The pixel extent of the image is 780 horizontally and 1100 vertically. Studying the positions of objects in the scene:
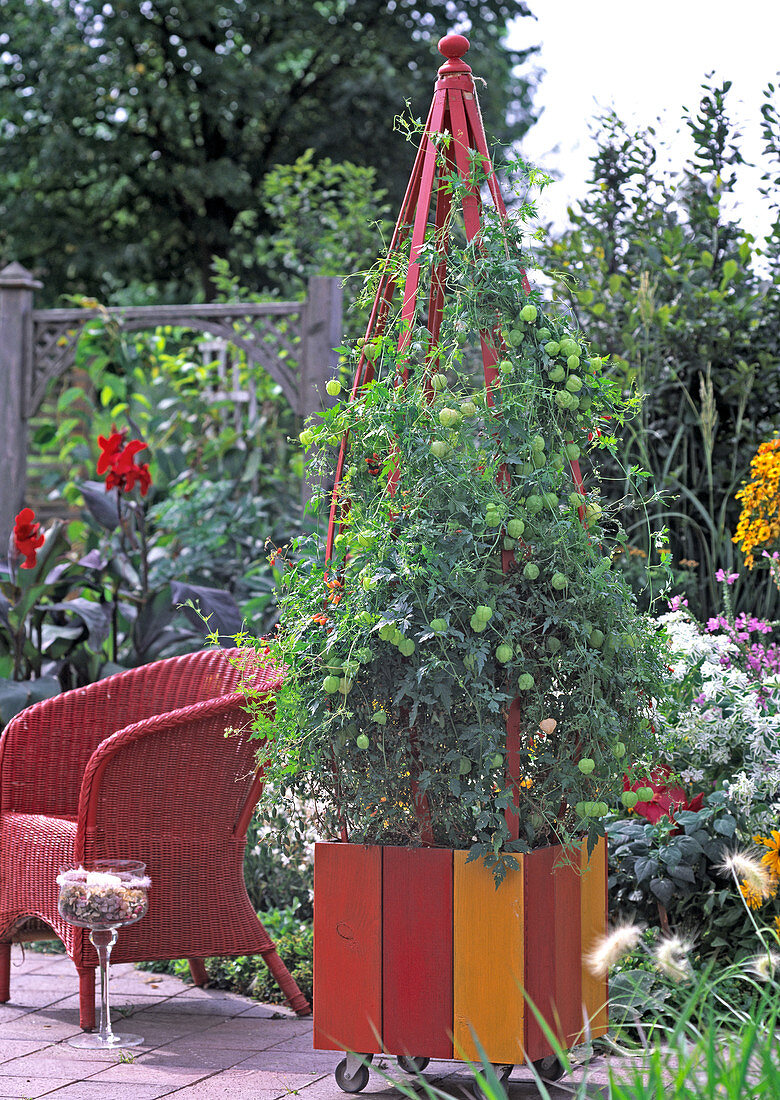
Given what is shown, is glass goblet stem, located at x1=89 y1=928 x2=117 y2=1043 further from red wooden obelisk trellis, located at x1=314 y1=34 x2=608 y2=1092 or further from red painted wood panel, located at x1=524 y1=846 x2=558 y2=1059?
red painted wood panel, located at x1=524 y1=846 x2=558 y2=1059

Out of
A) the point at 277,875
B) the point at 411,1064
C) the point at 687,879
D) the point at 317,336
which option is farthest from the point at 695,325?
the point at 411,1064

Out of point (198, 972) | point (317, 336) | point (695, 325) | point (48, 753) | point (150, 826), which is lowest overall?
point (198, 972)

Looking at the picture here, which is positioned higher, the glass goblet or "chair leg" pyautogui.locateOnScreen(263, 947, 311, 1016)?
the glass goblet

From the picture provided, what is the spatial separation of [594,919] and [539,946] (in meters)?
Answer: 0.23

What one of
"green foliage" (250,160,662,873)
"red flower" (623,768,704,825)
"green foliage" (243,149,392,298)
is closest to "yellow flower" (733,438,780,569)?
"red flower" (623,768,704,825)

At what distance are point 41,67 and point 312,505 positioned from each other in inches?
408

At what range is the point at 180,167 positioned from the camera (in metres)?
10.9

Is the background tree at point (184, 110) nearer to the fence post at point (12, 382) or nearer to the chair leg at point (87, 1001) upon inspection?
the fence post at point (12, 382)

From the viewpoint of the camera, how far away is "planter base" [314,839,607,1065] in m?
Answer: 1.98

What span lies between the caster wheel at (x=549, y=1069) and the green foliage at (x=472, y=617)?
1.40 ft

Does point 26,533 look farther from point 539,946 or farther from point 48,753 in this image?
point 539,946

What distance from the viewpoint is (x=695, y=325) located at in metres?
3.94

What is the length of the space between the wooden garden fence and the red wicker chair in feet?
7.92

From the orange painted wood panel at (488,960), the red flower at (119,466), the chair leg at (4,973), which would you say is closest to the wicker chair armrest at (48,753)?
the chair leg at (4,973)
